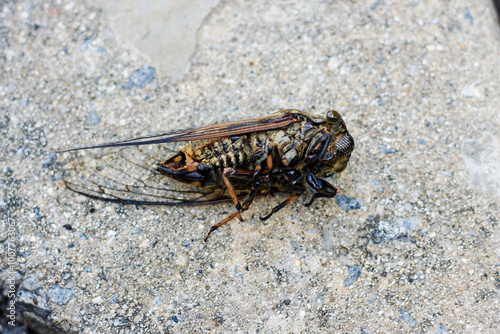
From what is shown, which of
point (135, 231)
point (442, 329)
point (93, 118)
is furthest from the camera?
point (93, 118)

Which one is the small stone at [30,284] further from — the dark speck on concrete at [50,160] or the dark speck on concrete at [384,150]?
the dark speck on concrete at [384,150]

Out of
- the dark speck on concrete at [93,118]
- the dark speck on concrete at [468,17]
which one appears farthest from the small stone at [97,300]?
the dark speck on concrete at [468,17]

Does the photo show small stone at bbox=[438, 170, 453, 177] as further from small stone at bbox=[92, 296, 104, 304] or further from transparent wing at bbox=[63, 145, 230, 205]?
small stone at bbox=[92, 296, 104, 304]

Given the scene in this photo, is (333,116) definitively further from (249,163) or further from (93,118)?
(93,118)

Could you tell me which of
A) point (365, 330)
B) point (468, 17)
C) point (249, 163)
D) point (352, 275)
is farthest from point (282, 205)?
point (468, 17)

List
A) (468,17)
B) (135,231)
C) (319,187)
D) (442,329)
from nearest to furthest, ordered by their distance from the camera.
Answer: (442,329) → (319,187) → (135,231) → (468,17)

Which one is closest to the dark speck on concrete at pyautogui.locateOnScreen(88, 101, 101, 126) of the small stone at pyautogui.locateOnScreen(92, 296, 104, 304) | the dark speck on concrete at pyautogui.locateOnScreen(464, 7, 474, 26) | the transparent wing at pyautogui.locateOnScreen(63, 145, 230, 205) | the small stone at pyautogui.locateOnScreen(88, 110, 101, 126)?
the small stone at pyautogui.locateOnScreen(88, 110, 101, 126)

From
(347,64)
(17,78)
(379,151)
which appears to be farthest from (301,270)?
(17,78)
